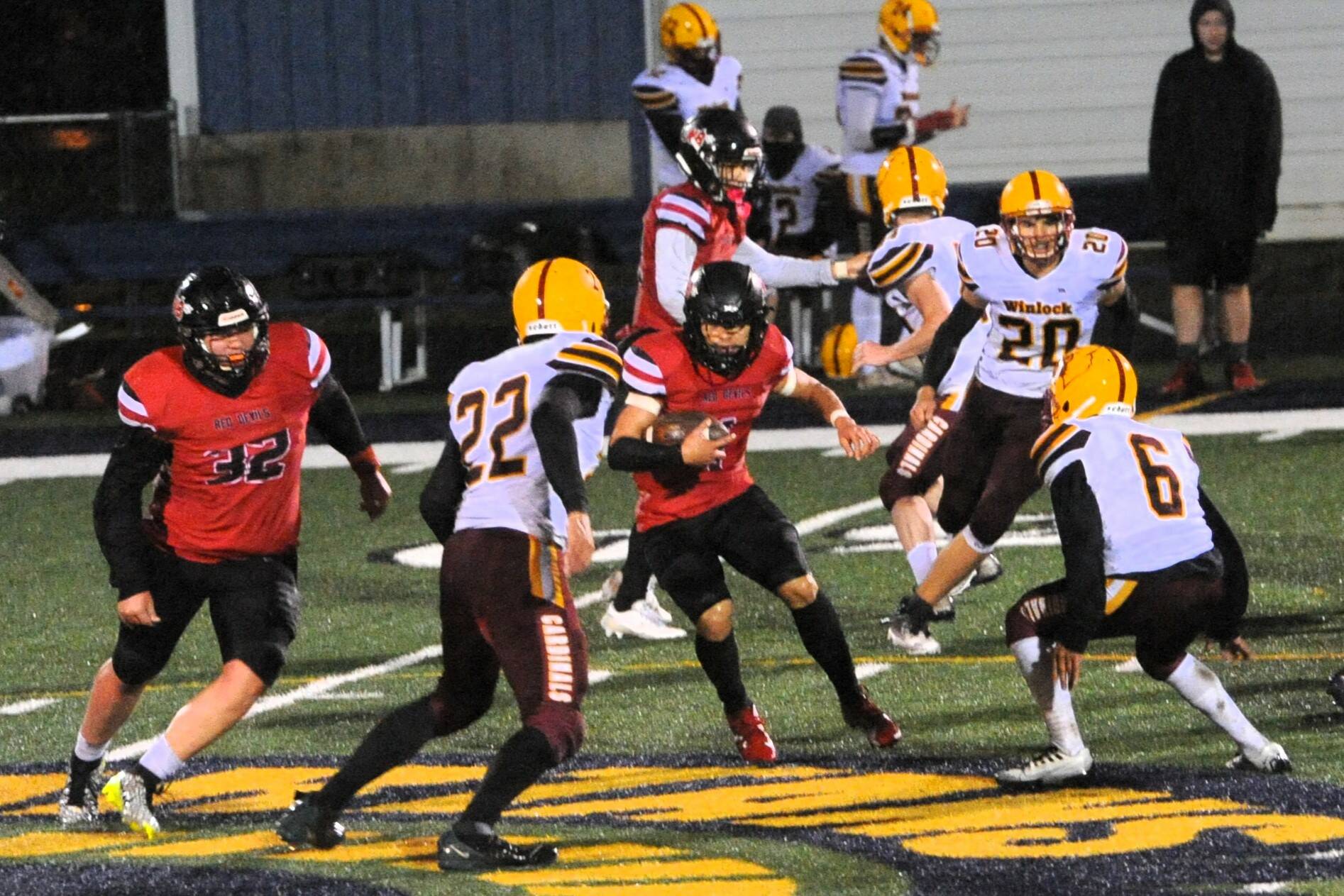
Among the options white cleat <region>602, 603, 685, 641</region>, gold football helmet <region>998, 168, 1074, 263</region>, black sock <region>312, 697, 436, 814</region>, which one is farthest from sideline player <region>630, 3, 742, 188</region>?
black sock <region>312, 697, 436, 814</region>

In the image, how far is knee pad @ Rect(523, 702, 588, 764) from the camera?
5363 millimetres

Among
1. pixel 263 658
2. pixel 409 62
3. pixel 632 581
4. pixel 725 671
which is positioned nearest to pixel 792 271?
pixel 632 581

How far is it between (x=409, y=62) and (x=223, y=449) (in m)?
13.1

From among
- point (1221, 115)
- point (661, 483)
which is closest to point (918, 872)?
point (661, 483)

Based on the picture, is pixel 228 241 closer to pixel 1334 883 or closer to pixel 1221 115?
pixel 1221 115

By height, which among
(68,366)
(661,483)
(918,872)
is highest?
(661,483)

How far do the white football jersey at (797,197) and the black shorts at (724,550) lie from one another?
29.3 feet

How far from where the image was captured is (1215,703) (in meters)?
5.95

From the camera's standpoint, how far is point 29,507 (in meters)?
11.9

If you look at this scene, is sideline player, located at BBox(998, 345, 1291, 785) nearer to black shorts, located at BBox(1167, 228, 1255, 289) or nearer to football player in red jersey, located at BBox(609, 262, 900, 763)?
football player in red jersey, located at BBox(609, 262, 900, 763)

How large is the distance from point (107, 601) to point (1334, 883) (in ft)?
18.3

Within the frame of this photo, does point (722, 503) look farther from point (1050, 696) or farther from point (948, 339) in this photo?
point (948, 339)

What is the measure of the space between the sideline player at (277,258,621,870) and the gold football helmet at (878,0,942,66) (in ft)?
29.2

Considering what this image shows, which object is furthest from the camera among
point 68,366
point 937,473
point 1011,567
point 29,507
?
point 68,366
